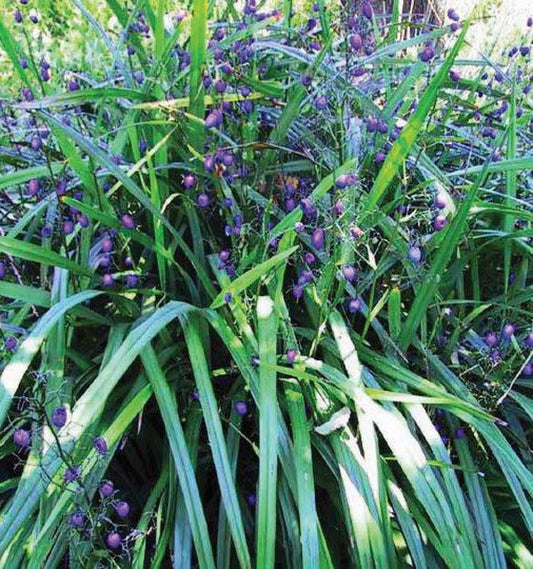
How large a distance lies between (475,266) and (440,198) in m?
0.31

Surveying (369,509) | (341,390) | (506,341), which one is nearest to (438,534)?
(369,509)

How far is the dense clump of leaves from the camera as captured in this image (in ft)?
4.33

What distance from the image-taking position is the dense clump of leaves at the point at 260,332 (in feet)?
4.33

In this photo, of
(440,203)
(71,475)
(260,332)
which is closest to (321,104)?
(440,203)

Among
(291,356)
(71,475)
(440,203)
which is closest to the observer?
(71,475)

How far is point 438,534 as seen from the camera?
138 centimetres

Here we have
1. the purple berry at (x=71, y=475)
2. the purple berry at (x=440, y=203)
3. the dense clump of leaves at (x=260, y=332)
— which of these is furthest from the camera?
the purple berry at (x=440, y=203)

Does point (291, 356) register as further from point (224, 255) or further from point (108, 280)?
point (108, 280)

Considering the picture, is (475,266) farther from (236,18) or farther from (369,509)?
(236,18)

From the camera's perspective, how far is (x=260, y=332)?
1.44 meters

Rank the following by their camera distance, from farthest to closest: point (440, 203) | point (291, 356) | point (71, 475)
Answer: point (440, 203), point (291, 356), point (71, 475)

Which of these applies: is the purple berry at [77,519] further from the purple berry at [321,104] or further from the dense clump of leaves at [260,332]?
the purple berry at [321,104]

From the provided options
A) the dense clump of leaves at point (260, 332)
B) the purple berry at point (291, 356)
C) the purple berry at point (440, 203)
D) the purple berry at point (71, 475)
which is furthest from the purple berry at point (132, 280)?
the purple berry at point (440, 203)

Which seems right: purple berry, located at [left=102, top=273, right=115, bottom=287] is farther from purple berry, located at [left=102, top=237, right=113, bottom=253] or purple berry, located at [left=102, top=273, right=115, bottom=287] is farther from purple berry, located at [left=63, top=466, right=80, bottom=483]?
purple berry, located at [left=63, top=466, right=80, bottom=483]
